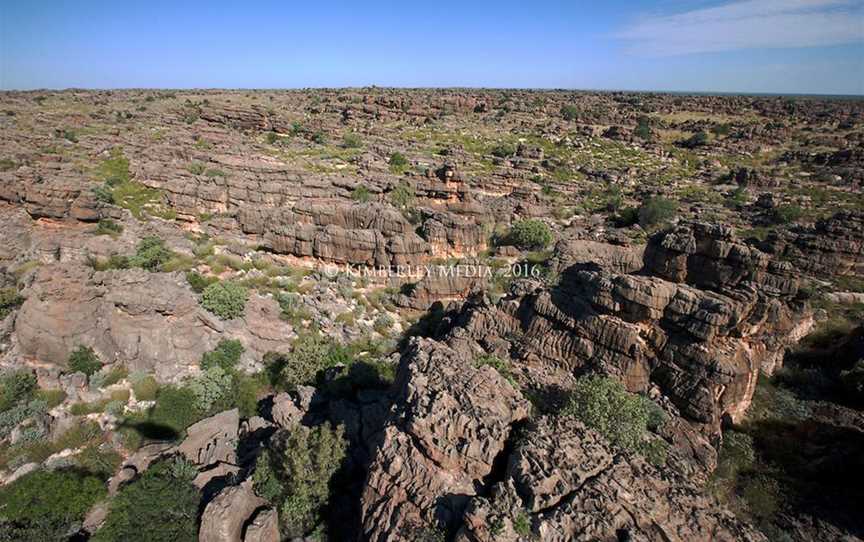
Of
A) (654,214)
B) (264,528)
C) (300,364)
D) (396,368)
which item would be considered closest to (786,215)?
(654,214)

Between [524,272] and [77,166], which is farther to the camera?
[77,166]

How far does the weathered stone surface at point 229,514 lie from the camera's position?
11555 millimetres

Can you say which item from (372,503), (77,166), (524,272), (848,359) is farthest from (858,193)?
(77,166)

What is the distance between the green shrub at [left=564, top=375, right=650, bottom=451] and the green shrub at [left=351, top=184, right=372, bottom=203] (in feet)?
91.1

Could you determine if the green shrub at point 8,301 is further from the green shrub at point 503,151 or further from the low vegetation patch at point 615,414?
the green shrub at point 503,151

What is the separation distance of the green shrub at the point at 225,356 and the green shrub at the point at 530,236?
2339 centimetres

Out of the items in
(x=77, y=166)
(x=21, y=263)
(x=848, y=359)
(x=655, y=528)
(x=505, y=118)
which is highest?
(x=505, y=118)

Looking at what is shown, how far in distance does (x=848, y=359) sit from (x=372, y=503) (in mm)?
24858

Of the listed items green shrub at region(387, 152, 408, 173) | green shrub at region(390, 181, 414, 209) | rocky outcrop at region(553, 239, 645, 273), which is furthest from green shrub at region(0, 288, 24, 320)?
green shrub at region(387, 152, 408, 173)

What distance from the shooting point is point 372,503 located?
11250 mm

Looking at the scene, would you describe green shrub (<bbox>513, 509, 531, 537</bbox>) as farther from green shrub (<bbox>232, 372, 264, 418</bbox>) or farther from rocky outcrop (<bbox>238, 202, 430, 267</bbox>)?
rocky outcrop (<bbox>238, 202, 430, 267</bbox>)

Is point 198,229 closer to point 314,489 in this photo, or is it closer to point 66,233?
point 66,233

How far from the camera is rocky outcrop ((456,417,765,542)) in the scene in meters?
9.37

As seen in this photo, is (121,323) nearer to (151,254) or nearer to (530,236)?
(151,254)
